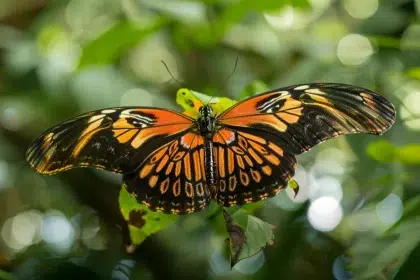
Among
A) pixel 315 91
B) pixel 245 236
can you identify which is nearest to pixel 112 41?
pixel 315 91

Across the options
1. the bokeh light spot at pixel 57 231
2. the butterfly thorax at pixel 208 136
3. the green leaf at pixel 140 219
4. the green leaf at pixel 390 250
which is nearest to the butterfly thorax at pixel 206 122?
the butterfly thorax at pixel 208 136

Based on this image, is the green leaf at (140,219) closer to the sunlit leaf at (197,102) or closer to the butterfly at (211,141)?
the butterfly at (211,141)

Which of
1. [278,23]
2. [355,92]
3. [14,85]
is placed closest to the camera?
[355,92]

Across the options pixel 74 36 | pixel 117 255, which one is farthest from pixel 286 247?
pixel 74 36

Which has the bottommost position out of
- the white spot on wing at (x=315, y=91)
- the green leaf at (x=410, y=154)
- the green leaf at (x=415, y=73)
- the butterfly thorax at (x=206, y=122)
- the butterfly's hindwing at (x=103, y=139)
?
the butterfly's hindwing at (x=103, y=139)

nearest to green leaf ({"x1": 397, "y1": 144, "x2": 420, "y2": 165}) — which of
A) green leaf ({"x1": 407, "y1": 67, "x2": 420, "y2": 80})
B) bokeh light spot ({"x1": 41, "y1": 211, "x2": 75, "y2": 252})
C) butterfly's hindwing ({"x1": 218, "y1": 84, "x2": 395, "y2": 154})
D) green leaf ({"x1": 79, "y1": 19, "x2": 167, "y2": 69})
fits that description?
green leaf ({"x1": 407, "y1": 67, "x2": 420, "y2": 80})

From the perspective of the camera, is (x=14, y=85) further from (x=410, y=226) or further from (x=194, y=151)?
(x=410, y=226)
